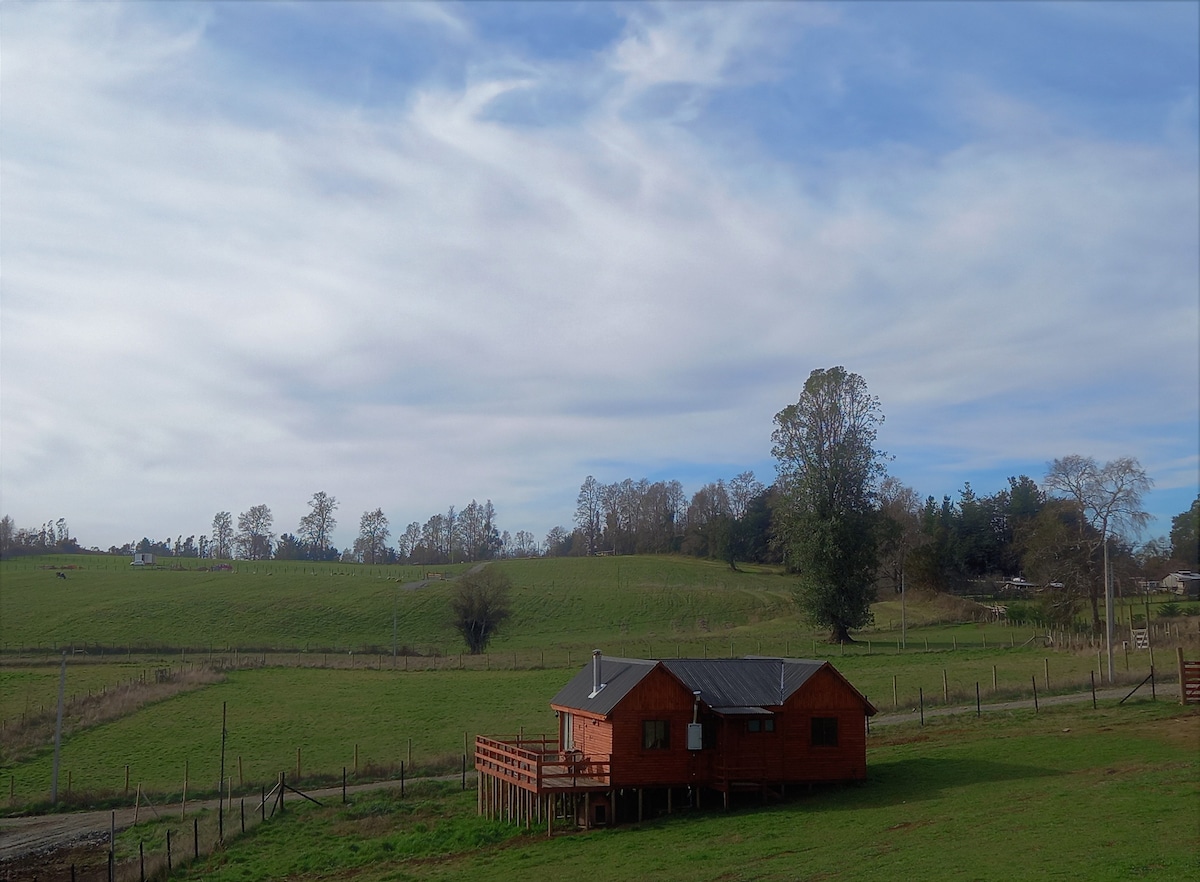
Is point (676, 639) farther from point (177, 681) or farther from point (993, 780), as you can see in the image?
point (993, 780)

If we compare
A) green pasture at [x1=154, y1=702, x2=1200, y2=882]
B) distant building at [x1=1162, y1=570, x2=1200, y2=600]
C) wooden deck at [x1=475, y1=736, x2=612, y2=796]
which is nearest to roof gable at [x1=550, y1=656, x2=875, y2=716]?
wooden deck at [x1=475, y1=736, x2=612, y2=796]

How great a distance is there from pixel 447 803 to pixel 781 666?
1234 centimetres

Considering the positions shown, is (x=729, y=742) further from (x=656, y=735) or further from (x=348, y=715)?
(x=348, y=715)

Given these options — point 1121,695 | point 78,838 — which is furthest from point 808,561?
point 78,838

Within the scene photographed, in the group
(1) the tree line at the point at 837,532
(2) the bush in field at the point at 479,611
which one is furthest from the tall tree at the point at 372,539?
(2) the bush in field at the point at 479,611

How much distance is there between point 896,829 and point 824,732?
8.03 meters

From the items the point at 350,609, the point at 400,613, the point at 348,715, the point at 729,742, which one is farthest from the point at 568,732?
the point at 350,609

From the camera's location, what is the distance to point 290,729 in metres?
46.7

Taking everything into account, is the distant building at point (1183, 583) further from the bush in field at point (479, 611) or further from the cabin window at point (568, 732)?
the cabin window at point (568, 732)

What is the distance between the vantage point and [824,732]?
31.8m

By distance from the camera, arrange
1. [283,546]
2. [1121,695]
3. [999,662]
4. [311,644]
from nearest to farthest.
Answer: [1121,695], [999,662], [311,644], [283,546]

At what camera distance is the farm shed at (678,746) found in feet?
97.5

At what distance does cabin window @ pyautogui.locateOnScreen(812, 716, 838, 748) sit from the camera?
31.7 m

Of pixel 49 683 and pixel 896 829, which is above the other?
pixel 49 683
